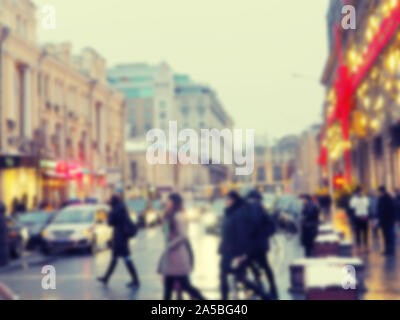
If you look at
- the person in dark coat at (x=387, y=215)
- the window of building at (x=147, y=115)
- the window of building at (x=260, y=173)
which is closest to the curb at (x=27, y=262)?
the person in dark coat at (x=387, y=215)

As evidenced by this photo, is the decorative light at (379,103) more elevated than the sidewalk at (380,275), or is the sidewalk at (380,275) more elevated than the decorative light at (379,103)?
the decorative light at (379,103)

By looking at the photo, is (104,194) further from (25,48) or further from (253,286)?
(253,286)

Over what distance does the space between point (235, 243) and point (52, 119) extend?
39.0 metres

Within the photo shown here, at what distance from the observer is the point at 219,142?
23.5 ft

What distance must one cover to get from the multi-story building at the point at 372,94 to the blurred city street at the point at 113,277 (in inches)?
335

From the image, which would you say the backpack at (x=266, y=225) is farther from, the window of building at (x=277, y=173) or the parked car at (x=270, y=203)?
the window of building at (x=277, y=173)

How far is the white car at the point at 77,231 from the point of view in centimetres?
2106

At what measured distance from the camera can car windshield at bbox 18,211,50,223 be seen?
2531 centimetres

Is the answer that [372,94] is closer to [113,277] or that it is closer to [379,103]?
[379,103]

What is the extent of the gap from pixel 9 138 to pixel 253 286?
32.3 m

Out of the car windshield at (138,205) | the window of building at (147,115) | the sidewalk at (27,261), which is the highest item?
the window of building at (147,115)

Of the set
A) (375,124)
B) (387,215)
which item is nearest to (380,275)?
(387,215)

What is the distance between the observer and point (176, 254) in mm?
9266

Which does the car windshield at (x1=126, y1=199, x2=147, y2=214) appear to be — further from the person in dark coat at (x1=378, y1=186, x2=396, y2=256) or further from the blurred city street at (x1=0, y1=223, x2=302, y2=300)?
the person in dark coat at (x1=378, y1=186, x2=396, y2=256)
